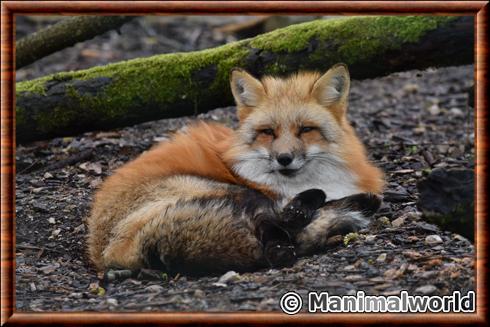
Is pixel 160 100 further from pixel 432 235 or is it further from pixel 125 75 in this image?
pixel 432 235

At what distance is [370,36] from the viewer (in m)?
5.67

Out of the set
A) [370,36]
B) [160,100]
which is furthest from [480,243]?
[160,100]

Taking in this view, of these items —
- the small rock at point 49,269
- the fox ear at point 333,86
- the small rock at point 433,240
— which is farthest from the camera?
the fox ear at point 333,86

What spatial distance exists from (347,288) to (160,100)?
280 centimetres

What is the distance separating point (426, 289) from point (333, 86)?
5.21ft

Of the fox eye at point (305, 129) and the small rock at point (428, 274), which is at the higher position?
the fox eye at point (305, 129)

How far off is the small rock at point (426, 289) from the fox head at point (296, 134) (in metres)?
1.06

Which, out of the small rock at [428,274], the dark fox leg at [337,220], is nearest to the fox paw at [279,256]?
the dark fox leg at [337,220]

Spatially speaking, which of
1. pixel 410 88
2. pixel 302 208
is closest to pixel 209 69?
pixel 302 208

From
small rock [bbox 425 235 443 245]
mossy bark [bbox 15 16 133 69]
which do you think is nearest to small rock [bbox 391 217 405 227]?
small rock [bbox 425 235 443 245]

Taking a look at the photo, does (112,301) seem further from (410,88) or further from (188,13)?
(410,88)

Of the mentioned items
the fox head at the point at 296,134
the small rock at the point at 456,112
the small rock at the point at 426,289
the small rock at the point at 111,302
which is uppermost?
the small rock at the point at 456,112

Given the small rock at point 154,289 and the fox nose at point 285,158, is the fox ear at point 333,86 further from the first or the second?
the small rock at point 154,289

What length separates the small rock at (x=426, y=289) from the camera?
13.4ft
